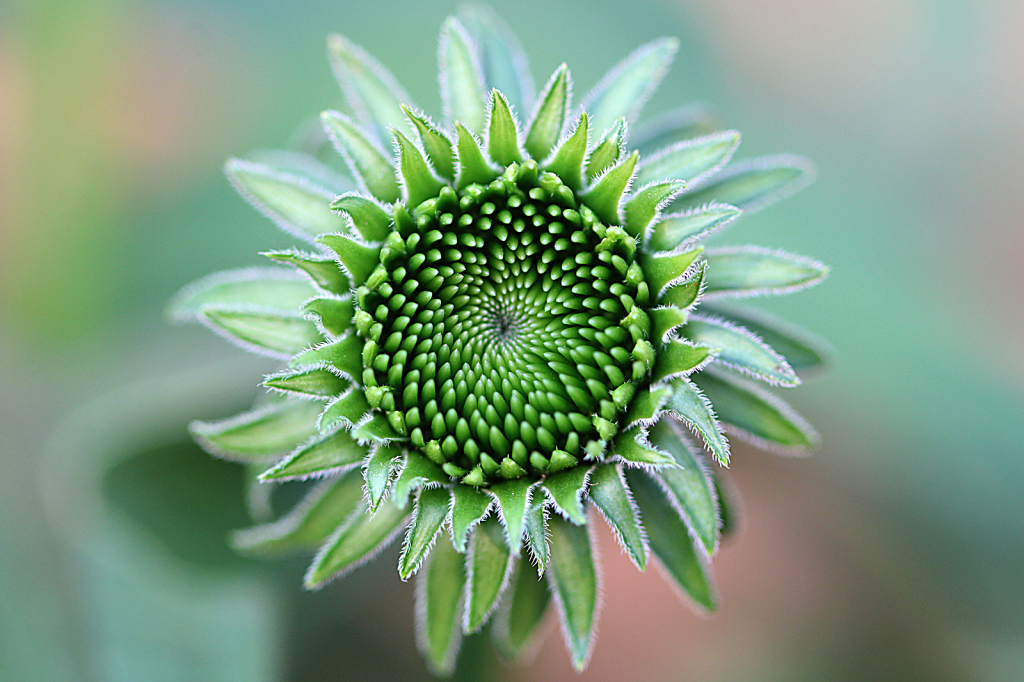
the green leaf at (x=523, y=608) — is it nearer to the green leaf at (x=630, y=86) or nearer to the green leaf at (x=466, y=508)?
the green leaf at (x=466, y=508)

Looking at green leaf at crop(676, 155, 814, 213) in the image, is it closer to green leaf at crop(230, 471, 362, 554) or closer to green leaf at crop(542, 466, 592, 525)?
green leaf at crop(542, 466, 592, 525)

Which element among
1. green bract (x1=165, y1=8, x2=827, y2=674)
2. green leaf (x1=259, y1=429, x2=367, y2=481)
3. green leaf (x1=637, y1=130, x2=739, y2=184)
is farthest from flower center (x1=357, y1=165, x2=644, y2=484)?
green leaf (x1=637, y1=130, x2=739, y2=184)

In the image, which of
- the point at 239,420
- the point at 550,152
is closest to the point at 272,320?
the point at 239,420

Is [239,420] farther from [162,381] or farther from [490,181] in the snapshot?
[162,381]

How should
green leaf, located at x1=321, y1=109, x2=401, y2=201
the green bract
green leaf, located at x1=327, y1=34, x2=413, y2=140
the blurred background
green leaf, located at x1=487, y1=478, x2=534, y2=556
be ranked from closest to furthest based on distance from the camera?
green leaf, located at x1=487, y1=478, x2=534, y2=556
the green bract
green leaf, located at x1=321, y1=109, x2=401, y2=201
green leaf, located at x1=327, y1=34, x2=413, y2=140
the blurred background

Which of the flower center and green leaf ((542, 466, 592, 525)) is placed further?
the flower center

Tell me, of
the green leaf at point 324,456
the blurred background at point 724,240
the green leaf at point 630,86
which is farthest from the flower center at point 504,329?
the blurred background at point 724,240
